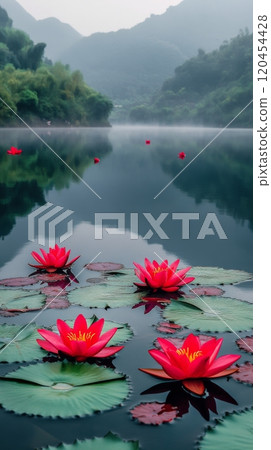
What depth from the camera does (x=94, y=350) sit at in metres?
1.75

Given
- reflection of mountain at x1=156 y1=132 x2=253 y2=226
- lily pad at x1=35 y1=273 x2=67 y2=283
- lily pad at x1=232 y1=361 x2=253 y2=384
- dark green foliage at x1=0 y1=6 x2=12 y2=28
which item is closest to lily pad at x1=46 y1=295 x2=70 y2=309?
lily pad at x1=35 y1=273 x2=67 y2=283

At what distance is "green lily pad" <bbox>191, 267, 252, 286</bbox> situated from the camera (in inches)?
112

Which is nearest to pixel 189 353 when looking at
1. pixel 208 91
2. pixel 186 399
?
pixel 186 399

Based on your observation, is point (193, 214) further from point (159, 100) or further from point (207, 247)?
point (159, 100)

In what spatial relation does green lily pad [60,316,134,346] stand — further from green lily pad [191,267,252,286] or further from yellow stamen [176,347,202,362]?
green lily pad [191,267,252,286]

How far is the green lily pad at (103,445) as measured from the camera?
50.3 inches

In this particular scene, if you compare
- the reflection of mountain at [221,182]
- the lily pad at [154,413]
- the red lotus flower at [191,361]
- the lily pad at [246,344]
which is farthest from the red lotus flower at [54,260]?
the reflection of mountain at [221,182]

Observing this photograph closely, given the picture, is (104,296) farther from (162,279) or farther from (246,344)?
(246,344)

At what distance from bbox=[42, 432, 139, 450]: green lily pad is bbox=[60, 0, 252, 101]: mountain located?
92.3 m

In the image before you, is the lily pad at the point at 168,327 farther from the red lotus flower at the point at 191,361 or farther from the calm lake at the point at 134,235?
the red lotus flower at the point at 191,361

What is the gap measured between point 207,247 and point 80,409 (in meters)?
2.57

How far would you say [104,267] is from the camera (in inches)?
125

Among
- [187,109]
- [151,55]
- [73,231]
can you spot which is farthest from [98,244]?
[151,55]

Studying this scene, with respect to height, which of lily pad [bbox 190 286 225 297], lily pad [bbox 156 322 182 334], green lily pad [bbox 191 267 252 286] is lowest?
lily pad [bbox 156 322 182 334]
